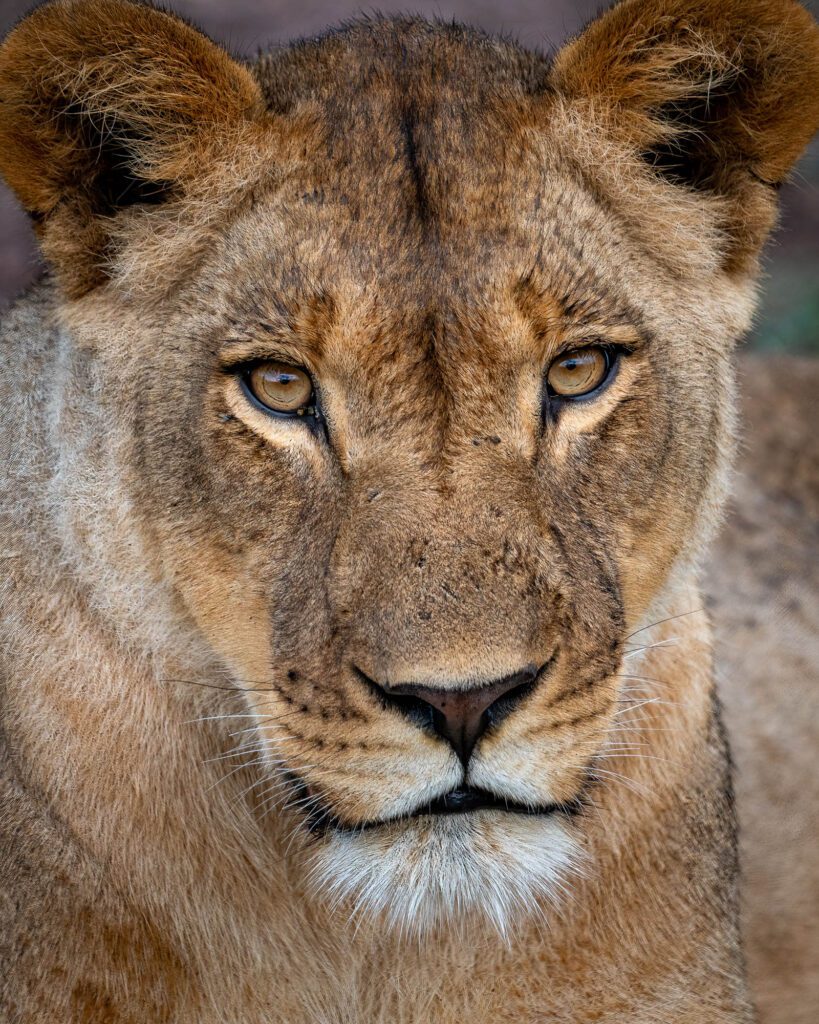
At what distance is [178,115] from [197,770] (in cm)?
135

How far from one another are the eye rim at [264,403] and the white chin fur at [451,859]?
2.57 ft

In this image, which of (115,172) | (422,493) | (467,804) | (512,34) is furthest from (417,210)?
(512,34)

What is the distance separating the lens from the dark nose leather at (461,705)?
7.79 ft

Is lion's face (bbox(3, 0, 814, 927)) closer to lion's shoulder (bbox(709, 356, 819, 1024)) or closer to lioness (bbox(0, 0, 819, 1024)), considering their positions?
lioness (bbox(0, 0, 819, 1024))

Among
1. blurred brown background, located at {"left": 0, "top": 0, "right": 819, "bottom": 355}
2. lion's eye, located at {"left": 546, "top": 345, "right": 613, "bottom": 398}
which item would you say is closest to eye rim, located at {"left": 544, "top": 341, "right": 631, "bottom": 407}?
lion's eye, located at {"left": 546, "top": 345, "right": 613, "bottom": 398}

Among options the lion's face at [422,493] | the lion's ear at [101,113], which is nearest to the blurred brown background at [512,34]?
the lion's ear at [101,113]

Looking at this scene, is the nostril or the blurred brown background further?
the blurred brown background

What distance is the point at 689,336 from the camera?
122 inches

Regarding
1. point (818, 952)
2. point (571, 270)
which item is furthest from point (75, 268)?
point (818, 952)

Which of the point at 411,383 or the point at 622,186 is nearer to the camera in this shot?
the point at 411,383

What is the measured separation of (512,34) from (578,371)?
15.0 feet

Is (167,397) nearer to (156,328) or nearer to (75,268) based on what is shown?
(156,328)

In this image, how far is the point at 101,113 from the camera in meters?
3.03

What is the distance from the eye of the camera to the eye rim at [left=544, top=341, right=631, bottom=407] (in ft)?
9.33
